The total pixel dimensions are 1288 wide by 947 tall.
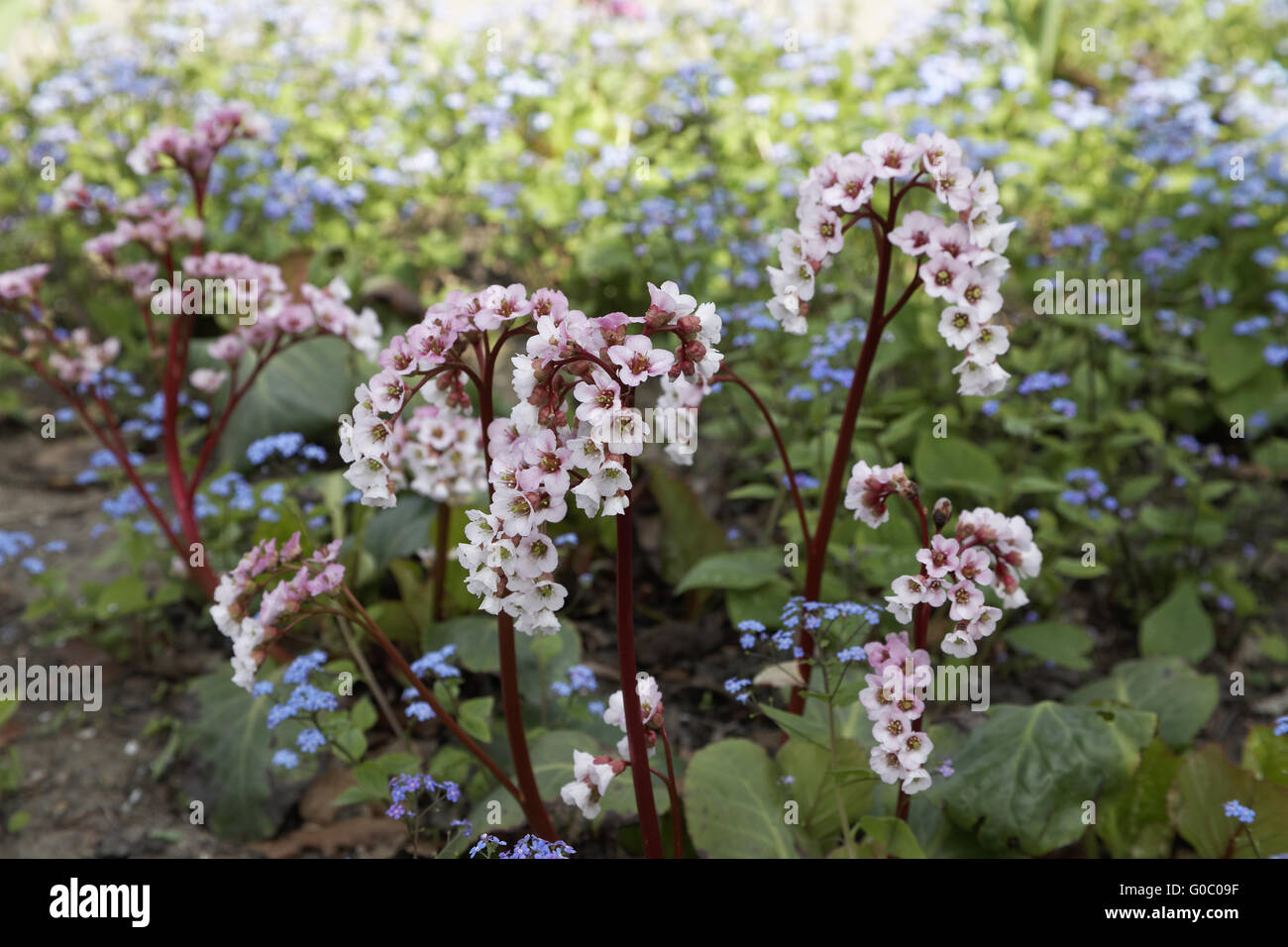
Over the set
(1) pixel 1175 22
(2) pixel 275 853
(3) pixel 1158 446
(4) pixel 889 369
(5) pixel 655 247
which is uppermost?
(1) pixel 1175 22

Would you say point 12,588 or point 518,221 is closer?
point 12,588

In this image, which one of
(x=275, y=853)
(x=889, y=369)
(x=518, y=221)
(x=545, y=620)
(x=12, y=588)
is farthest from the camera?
(x=518, y=221)

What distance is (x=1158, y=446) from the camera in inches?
141

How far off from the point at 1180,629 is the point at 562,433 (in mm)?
2051

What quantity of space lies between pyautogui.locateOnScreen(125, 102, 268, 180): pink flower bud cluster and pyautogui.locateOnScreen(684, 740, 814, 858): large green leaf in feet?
6.34

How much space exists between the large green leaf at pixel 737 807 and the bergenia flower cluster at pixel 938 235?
2.87 feet

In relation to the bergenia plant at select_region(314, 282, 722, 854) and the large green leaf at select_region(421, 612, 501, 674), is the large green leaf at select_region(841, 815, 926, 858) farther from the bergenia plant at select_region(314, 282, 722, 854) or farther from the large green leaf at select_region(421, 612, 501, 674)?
the large green leaf at select_region(421, 612, 501, 674)

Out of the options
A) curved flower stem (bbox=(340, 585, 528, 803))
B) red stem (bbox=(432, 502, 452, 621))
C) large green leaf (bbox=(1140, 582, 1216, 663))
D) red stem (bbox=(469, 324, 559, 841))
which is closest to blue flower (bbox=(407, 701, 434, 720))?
curved flower stem (bbox=(340, 585, 528, 803))

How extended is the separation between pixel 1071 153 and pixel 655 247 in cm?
193

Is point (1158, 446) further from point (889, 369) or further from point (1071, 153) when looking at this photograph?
point (1071, 153)

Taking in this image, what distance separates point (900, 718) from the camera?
1767 mm
